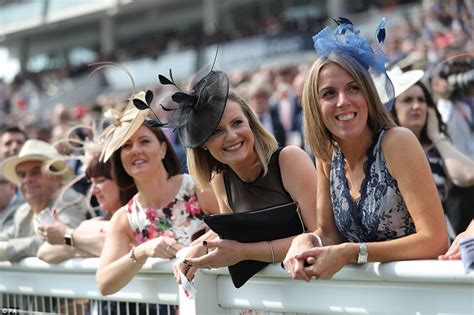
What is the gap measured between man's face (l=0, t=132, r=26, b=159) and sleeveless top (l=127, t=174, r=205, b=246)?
318 centimetres

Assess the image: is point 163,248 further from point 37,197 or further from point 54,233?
point 37,197

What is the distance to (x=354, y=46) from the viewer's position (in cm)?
333

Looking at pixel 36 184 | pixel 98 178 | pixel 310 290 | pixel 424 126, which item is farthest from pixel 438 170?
pixel 310 290

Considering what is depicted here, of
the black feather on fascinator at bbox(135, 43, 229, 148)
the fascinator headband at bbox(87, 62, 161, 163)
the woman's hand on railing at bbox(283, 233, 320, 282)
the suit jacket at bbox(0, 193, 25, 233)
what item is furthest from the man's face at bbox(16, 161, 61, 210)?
the woman's hand on railing at bbox(283, 233, 320, 282)

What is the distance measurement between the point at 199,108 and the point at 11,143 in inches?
167

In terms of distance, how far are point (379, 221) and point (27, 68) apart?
180 ft

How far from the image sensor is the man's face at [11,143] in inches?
297

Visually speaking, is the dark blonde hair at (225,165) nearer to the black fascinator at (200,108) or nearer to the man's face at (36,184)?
the black fascinator at (200,108)

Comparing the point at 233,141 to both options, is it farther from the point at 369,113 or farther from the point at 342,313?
the point at 342,313

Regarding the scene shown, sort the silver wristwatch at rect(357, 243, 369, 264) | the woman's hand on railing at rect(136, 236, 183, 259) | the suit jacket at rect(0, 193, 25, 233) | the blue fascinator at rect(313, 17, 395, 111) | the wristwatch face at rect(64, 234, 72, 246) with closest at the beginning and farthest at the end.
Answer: the silver wristwatch at rect(357, 243, 369, 264) < the blue fascinator at rect(313, 17, 395, 111) < the woman's hand on railing at rect(136, 236, 183, 259) < the wristwatch face at rect(64, 234, 72, 246) < the suit jacket at rect(0, 193, 25, 233)

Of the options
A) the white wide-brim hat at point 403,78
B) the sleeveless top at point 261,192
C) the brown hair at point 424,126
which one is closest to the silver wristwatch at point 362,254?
the sleeveless top at point 261,192

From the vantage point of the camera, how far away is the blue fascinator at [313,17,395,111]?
3312 mm

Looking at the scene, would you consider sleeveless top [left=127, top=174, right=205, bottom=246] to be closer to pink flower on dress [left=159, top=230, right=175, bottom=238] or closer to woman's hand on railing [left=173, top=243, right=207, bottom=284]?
pink flower on dress [left=159, top=230, right=175, bottom=238]

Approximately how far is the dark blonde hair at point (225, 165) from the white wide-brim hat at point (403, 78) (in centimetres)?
171
